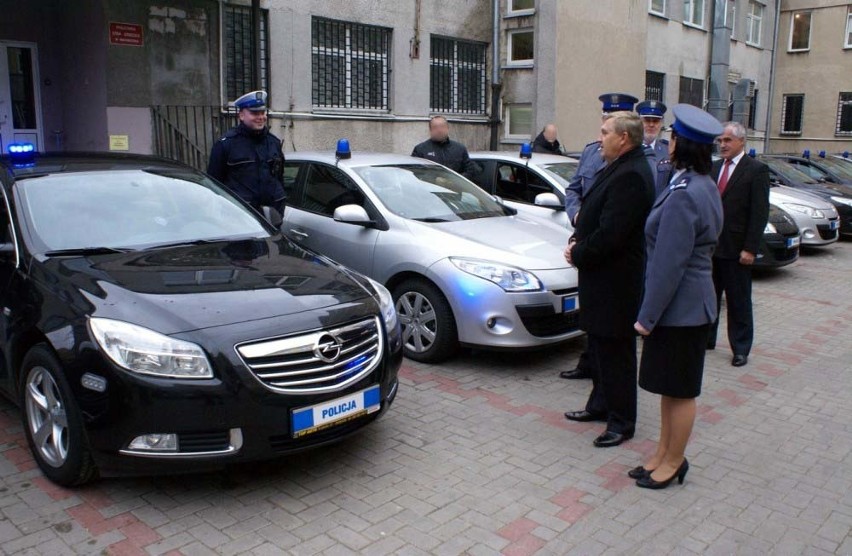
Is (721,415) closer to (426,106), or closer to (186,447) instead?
(186,447)

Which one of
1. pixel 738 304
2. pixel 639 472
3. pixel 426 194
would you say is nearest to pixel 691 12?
pixel 738 304

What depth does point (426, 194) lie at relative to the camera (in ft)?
21.5

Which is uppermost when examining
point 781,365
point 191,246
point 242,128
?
point 242,128

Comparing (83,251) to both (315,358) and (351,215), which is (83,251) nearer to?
(315,358)

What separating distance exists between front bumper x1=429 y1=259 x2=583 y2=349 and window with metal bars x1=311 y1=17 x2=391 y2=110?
23.9 feet

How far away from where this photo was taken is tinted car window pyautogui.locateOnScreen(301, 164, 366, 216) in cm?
636

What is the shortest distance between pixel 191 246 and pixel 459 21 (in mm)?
10886

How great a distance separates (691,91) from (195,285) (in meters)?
20.0

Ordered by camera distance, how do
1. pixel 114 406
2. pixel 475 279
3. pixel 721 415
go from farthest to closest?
pixel 475 279, pixel 721 415, pixel 114 406

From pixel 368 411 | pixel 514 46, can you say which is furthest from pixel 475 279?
pixel 514 46

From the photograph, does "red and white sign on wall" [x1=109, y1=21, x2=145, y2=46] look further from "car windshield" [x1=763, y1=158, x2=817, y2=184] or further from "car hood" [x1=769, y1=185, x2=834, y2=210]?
"car windshield" [x1=763, y1=158, x2=817, y2=184]

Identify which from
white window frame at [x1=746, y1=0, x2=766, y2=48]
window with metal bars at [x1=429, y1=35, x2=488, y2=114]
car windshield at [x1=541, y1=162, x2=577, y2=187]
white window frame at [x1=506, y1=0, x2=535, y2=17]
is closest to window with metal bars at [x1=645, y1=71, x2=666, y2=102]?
white window frame at [x1=506, y1=0, x2=535, y2=17]

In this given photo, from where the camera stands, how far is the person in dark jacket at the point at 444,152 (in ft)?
28.3

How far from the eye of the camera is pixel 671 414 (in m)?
3.83
